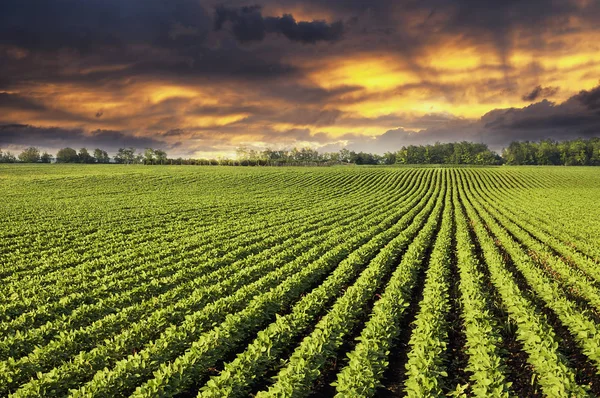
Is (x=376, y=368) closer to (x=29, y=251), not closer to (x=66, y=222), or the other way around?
(x=29, y=251)

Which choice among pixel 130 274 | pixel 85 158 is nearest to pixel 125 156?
pixel 85 158

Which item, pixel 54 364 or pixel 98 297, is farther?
pixel 98 297

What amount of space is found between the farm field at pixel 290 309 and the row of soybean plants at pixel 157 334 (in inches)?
1.8

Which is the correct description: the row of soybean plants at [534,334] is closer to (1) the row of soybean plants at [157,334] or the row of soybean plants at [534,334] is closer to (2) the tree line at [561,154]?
(1) the row of soybean plants at [157,334]

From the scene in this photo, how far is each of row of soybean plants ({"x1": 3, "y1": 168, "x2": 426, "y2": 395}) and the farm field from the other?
46mm

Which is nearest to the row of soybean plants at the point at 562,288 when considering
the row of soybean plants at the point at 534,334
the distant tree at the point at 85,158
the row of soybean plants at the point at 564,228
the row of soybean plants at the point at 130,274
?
the row of soybean plants at the point at 534,334

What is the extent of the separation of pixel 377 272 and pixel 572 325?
262 inches

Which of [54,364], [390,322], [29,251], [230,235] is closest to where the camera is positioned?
[54,364]

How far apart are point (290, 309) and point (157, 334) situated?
4451mm

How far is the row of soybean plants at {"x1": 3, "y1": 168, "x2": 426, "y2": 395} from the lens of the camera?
7444 millimetres

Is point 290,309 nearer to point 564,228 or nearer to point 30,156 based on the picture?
point 564,228

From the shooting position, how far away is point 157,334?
991 centimetres

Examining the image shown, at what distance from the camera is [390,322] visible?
982 centimetres

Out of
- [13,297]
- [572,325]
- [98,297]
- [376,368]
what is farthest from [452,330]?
[13,297]
